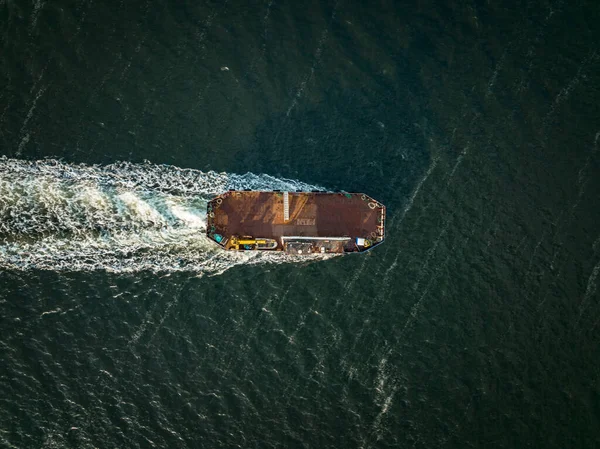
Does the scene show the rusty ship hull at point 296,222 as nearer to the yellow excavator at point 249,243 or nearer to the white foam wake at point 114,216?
the yellow excavator at point 249,243

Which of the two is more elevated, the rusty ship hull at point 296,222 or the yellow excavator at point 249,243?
the rusty ship hull at point 296,222

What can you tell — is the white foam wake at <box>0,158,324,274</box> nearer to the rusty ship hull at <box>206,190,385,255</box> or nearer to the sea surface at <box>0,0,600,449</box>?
the sea surface at <box>0,0,600,449</box>

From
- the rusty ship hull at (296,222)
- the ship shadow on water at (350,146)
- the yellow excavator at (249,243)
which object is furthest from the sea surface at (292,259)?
the rusty ship hull at (296,222)

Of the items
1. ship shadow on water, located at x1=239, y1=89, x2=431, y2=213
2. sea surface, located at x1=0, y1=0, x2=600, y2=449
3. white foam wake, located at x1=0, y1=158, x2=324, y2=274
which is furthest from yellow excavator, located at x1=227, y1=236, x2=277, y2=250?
ship shadow on water, located at x1=239, y1=89, x2=431, y2=213

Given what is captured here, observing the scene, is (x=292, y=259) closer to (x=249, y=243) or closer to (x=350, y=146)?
(x=249, y=243)

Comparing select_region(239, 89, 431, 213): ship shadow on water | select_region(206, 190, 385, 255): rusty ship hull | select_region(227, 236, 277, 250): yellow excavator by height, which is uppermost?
select_region(239, 89, 431, 213): ship shadow on water

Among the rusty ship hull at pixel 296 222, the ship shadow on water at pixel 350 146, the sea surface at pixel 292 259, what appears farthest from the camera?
the ship shadow on water at pixel 350 146

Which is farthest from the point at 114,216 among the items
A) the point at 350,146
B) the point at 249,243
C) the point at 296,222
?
the point at 350,146
